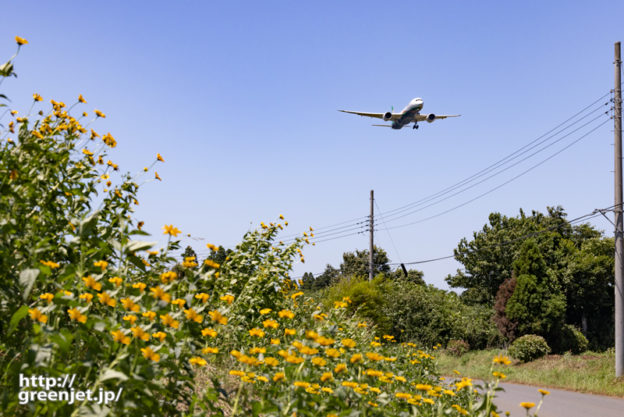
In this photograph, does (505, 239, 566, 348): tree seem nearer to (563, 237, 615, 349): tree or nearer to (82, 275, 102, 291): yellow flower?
(563, 237, 615, 349): tree

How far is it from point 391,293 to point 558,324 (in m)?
7.88

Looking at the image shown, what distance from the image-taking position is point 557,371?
55.2 feet

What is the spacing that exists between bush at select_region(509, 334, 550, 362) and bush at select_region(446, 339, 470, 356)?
250cm

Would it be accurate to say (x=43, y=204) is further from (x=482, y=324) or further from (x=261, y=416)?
(x=482, y=324)

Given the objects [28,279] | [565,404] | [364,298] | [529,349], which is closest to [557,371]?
[529,349]

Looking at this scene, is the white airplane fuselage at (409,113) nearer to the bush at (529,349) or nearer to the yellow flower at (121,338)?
the bush at (529,349)

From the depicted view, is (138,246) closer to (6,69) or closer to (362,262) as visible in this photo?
(6,69)

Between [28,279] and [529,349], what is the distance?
21.3 metres

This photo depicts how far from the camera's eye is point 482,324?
2536cm

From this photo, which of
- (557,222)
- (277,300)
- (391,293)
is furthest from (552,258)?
(277,300)

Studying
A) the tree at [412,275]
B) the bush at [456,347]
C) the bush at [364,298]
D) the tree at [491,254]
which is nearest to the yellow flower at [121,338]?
the bush at [364,298]

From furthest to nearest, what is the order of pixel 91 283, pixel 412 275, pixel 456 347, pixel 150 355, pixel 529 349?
pixel 412 275 → pixel 456 347 → pixel 529 349 → pixel 91 283 → pixel 150 355

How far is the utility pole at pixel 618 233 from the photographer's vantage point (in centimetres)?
1444

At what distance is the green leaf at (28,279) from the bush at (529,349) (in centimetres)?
2111
